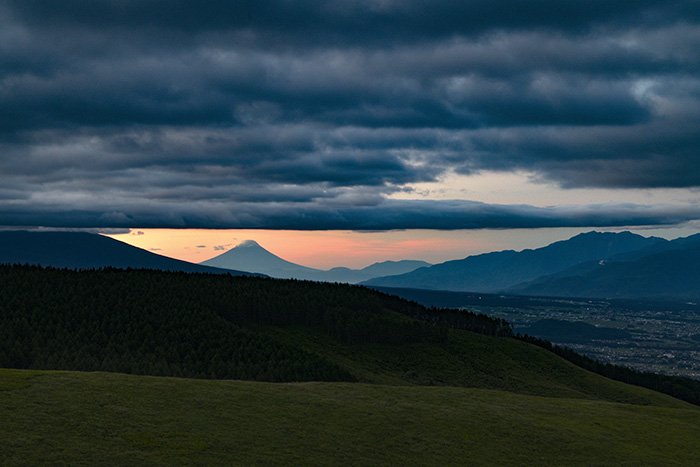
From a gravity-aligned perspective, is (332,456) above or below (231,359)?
above

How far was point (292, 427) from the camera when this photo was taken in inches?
2002

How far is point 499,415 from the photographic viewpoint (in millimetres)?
61719

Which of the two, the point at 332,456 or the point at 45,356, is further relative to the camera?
the point at 45,356

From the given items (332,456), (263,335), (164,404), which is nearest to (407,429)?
(332,456)

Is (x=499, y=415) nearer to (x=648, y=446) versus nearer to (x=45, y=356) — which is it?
(x=648, y=446)

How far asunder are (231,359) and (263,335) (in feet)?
99.2

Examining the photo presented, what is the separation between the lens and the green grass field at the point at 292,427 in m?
43.2

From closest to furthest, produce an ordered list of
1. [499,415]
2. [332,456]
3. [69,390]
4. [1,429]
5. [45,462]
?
[45,462]
[1,429]
[332,456]
[69,390]
[499,415]

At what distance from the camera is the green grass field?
43.2 metres

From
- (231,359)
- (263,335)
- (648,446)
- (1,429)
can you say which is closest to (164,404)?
(1,429)

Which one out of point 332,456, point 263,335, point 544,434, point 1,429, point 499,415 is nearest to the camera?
point 1,429

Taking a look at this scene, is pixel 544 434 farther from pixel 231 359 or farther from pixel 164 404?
pixel 231 359

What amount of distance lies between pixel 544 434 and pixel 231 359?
120503mm

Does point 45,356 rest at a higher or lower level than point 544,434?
lower
